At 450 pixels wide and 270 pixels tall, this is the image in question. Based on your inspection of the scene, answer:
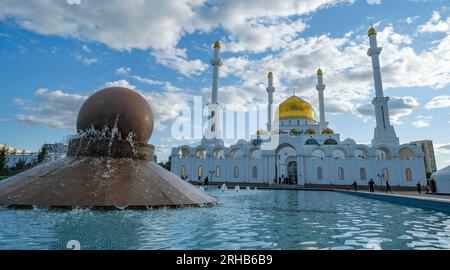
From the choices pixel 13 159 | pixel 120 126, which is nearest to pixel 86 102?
pixel 120 126

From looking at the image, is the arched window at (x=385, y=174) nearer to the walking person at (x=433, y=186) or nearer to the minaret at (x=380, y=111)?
the minaret at (x=380, y=111)

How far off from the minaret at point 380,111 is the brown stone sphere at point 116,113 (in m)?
34.7

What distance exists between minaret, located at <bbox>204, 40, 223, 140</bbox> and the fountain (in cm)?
2848

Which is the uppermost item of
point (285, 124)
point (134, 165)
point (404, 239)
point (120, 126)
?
point (285, 124)

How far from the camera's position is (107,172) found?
28.2 feet

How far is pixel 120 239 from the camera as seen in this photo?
4.38 meters

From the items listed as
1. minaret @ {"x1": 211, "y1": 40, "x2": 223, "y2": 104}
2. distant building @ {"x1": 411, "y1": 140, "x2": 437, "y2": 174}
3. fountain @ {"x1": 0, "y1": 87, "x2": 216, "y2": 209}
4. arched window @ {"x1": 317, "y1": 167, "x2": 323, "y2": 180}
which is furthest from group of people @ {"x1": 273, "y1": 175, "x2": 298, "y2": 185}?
distant building @ {"x1": 411, "y1": 140, "x2": 437, "y2": 174}

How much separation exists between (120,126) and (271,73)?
43758 millimetres

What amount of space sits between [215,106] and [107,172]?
30.7 meters

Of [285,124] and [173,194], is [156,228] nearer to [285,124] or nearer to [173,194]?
[173,194]

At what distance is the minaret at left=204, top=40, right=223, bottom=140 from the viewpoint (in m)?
39.0

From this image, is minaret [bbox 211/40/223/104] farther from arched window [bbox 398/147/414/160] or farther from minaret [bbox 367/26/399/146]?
arched window [bbox 398/147/414/160]

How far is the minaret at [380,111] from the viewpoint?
35.4 metres

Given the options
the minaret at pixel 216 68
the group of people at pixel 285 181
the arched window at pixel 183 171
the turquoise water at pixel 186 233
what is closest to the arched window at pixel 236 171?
the group of people at pixel 285 181
